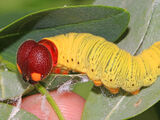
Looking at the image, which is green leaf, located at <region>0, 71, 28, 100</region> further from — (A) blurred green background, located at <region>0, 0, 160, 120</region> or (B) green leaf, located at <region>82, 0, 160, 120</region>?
(A) blurred green background, located at <region>0, 0, 160, 120</region>

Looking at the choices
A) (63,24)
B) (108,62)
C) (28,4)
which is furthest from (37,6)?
(108,62)

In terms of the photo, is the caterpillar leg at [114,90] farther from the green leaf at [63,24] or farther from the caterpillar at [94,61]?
the green leaf at [63,24]

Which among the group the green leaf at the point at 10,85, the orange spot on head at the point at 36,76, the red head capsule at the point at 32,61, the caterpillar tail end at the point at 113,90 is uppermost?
the red head capsule at the point at 32,61

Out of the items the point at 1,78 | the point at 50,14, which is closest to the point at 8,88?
the point at 1,78

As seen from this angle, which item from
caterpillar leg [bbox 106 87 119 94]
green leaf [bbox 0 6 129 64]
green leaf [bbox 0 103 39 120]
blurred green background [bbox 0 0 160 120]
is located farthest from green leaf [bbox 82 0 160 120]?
blurred green background [bbox 0 0 160 120]

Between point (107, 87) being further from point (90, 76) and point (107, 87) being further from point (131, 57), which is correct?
point (131, 57)

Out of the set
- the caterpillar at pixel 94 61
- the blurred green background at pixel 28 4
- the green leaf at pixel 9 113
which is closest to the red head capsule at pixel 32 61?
the caterpillar at pixel 94 61

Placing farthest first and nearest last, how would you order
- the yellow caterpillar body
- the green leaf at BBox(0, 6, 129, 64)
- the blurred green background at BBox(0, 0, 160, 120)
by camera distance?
the blurred green background at BBox(0, 0, 160, 120), the yellow caterpillar body, the green leaf at BBox(0, 6, 129, 64)
